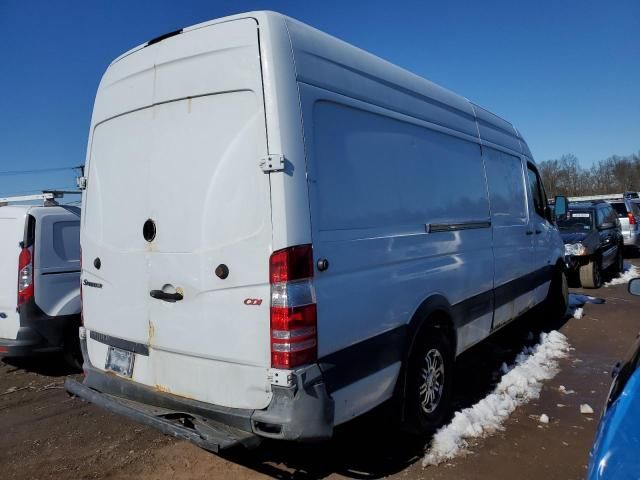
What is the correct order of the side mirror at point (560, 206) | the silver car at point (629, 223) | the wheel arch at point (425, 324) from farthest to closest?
the silver car at point (629, 223) < the side mirror at point (560, 206) < the wheel arch at point (425, 324)

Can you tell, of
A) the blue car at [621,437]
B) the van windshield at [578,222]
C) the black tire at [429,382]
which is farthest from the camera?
the van windshield at [578,222]

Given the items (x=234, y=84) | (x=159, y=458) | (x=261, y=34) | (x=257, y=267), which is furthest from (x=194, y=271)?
(x=159, y=458)

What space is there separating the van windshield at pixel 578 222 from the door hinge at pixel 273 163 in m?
10.3

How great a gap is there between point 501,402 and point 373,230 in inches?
92.3

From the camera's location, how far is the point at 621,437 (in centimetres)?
173

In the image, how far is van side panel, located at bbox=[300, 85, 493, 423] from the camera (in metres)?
2.75

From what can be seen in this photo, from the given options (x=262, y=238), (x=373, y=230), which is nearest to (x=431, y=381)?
(x=373, y=230)

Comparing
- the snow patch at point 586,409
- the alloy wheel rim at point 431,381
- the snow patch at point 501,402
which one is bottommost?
the snow patch at point 586,409

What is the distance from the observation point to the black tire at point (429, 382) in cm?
353

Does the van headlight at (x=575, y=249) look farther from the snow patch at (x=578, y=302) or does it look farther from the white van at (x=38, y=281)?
the white van at (x=38, y=281)

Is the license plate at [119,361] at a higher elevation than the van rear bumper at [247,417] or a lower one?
higher

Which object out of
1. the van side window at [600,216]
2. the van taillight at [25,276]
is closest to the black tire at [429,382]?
the van taillight at [25,276]

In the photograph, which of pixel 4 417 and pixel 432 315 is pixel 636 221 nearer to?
pixel 432 315

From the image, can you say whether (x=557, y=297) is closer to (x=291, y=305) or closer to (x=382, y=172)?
(x=382, y=172)
